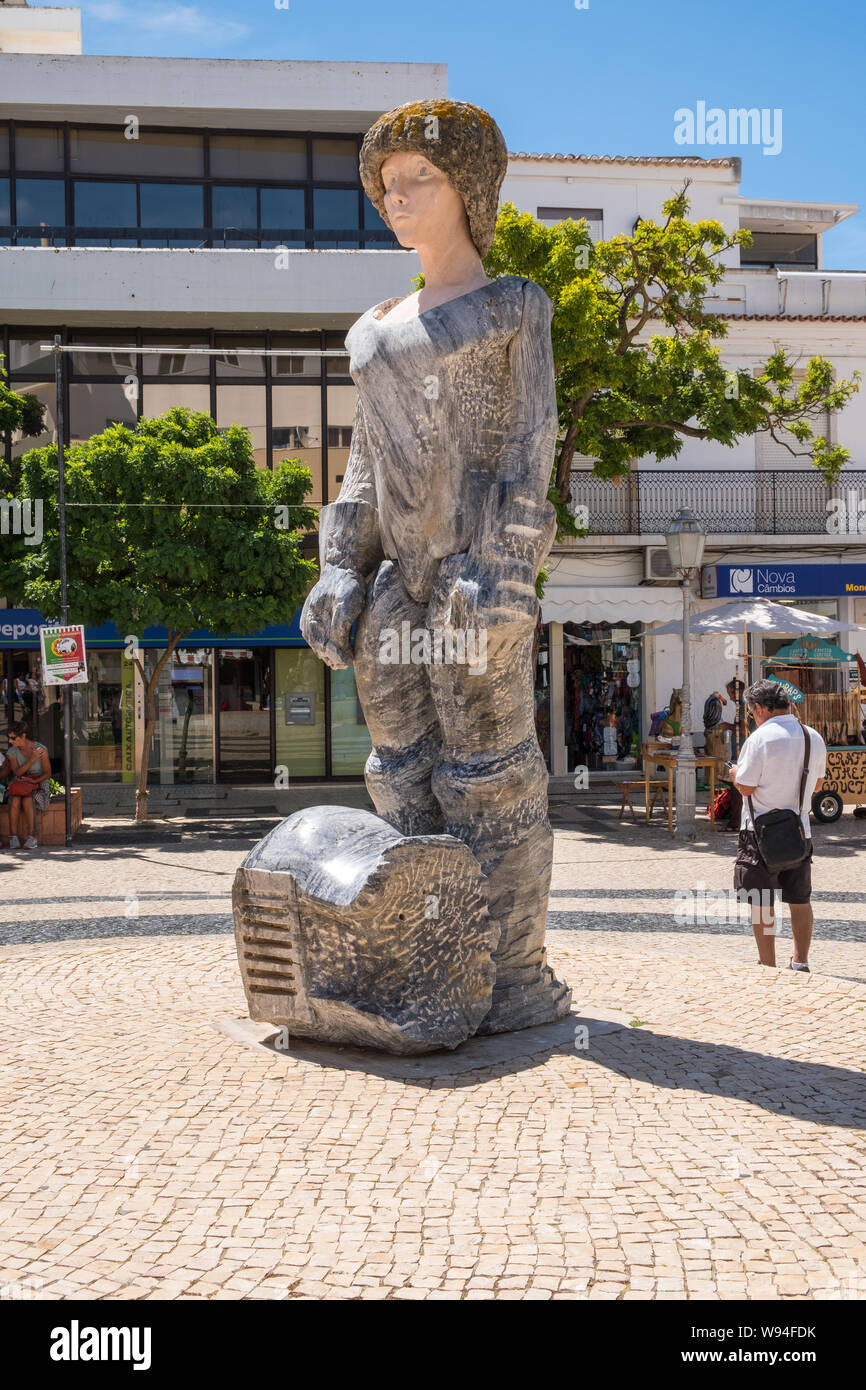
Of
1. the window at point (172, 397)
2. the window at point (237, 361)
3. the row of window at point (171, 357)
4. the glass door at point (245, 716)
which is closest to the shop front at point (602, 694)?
the glass door at point (245, 716)

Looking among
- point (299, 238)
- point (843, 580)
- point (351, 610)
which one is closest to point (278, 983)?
point (351, 610)

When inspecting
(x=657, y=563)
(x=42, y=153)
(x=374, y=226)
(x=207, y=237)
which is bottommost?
(x=657, y=563)

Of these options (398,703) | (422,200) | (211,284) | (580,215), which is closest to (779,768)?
(398,703)

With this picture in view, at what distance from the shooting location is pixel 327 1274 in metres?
2.80

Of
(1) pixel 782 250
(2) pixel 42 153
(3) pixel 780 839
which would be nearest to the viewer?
(3) pixel 780 839

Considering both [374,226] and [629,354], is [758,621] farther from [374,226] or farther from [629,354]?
[374,226]

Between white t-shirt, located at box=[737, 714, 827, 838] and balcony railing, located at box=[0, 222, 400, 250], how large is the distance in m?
16.3

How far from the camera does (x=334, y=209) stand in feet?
71.4

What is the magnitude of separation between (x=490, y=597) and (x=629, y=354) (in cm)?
1253

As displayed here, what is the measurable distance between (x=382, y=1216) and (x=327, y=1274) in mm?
312

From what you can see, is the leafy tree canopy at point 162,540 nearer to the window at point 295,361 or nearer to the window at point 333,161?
the window at point 295,361

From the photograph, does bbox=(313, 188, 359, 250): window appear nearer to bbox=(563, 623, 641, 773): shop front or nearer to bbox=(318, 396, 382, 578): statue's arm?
bbox=(563, 623, 641, 773): shop front

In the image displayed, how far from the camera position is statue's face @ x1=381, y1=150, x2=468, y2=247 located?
4.77 meters

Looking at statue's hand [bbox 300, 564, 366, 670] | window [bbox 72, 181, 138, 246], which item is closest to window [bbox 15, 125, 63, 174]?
window [bbox 72, 181, 138, 246]
